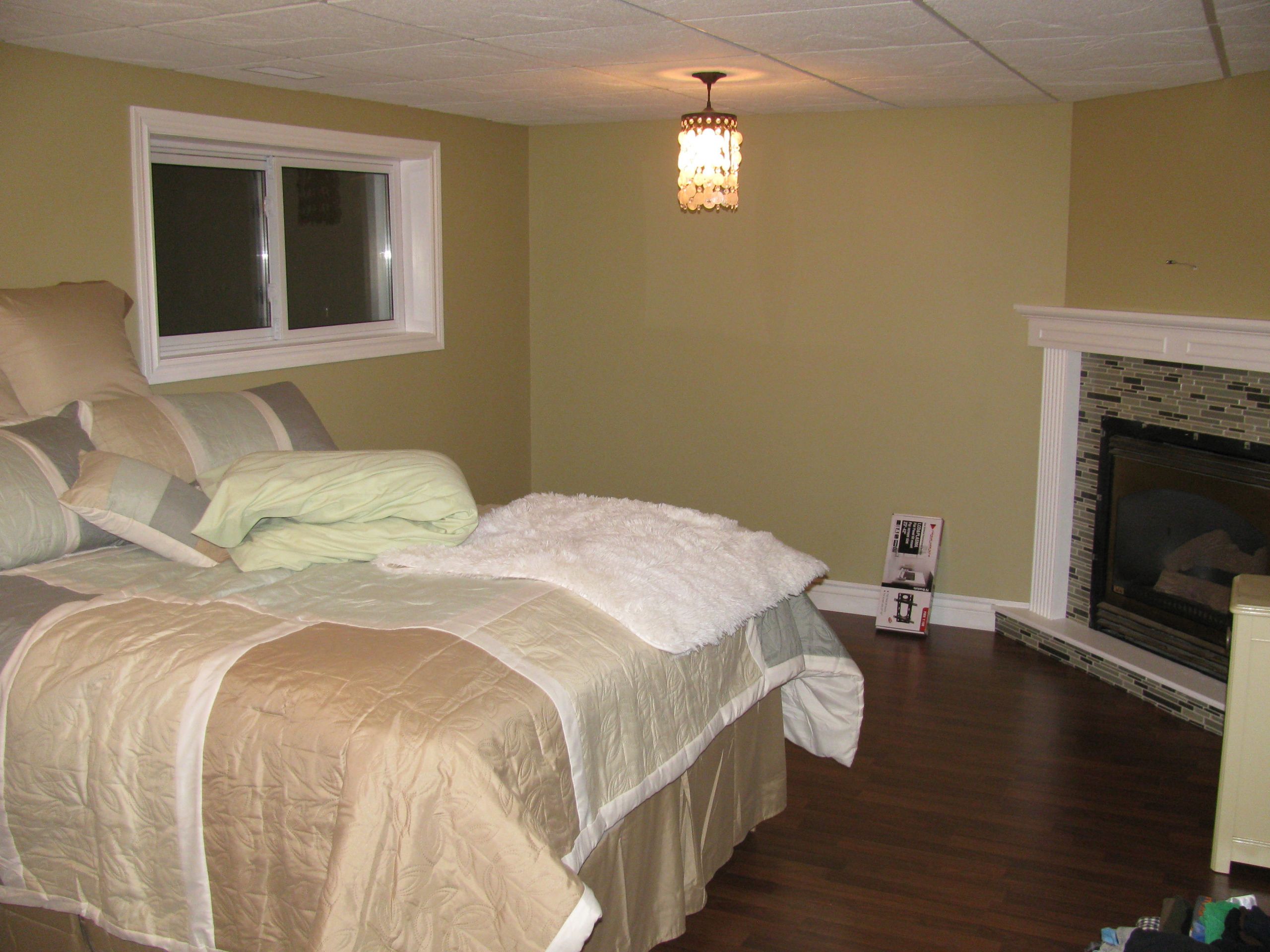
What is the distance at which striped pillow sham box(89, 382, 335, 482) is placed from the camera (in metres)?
2.76

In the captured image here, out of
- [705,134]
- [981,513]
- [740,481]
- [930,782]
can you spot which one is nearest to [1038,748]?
[930,782]

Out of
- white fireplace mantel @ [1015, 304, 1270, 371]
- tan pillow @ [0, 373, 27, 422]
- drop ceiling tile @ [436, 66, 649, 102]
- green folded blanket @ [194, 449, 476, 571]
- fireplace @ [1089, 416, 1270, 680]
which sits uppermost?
drop ceiling tile @ [436, 66, 649, 102]

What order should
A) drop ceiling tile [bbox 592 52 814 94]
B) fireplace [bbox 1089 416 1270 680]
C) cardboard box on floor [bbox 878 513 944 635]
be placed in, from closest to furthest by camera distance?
drop ceiling tile [bbox 592 52 814 94]
fireplace [bbox 1089 416 1270 680]
cardboard box on floor [bbox 878 513 944 635]

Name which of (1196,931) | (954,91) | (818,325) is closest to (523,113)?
(818,325)

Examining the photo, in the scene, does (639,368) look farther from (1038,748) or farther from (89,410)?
(89,410)

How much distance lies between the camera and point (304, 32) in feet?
9.14

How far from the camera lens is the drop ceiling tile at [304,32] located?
8.48 feet

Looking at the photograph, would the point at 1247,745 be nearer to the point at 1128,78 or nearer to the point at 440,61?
the point at 1128,78

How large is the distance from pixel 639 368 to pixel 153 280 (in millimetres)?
2322

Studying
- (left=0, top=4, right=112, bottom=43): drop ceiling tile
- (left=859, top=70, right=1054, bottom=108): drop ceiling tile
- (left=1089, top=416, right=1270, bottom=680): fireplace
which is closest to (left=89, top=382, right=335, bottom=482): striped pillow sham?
(left=0, top=4, right=112, bottom=43): drop ceiling tile

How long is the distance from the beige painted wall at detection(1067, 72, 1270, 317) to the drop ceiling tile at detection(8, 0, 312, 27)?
2.81 meters

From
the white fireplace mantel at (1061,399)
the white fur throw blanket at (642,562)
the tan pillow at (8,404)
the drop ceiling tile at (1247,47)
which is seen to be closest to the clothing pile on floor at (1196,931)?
the white fur throw blanket at (642,562)

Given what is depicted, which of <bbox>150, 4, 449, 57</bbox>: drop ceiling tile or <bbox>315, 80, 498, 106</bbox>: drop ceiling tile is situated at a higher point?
<bbox>315, 80, 498, 106</bbox>: drop ceiling tile

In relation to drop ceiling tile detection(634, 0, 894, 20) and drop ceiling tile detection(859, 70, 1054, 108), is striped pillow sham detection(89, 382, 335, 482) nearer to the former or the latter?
drop ceiling tile detection(634, 0, 894, 20)
